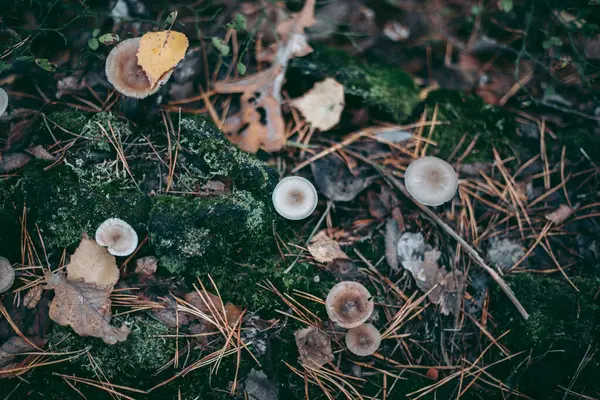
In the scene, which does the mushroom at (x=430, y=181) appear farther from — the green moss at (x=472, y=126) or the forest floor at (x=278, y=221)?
the green moss at (x=472, y=126)

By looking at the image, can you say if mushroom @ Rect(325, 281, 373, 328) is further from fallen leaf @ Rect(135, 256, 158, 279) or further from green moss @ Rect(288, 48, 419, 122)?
green moss @ Rect(288, 48, 419, 122)

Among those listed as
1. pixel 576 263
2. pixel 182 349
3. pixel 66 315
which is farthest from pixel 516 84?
pixel 66 315

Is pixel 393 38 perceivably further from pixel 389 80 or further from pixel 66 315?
pixel 66 315

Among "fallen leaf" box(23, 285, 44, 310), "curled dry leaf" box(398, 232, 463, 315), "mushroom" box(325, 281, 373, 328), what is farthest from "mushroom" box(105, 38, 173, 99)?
"curled dry leaf" box(398, 232, 463, 315)

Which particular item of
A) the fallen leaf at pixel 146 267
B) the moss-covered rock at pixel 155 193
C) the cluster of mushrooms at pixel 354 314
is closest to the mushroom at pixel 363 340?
the cluster of mushrooms at pixel 354 314

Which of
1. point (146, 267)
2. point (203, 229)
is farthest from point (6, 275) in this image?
point (203, 229)

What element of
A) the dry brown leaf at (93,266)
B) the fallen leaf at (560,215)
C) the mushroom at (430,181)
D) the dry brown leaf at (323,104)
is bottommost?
the dry brown leaf at (93,266)

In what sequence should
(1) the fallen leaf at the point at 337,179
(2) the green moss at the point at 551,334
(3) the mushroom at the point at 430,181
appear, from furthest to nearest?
(1) the fallen leaf at the point at 337,179 → (3) the mushroom at the point at 430,181 → (2) the green moss at the point at 551,334
